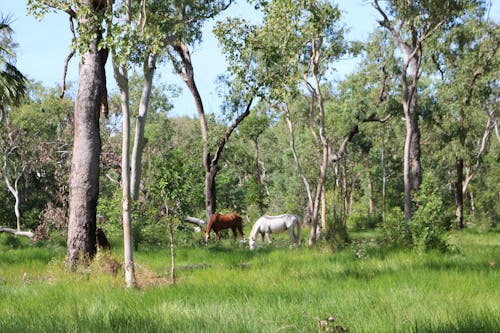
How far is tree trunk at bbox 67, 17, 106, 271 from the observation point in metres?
11.9

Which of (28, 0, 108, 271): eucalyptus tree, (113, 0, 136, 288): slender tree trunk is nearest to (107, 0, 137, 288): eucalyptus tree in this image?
(113, 0, 136, 288): slender tree trunk

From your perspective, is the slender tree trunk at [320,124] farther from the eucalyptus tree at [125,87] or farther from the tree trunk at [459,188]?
the tree trunk at [459,188]

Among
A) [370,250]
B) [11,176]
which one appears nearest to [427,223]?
[370,250]

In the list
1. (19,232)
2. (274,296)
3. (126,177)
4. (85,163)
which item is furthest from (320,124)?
(19,232)

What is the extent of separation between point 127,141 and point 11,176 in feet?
91.9

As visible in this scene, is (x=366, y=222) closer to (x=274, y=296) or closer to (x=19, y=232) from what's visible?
(x=19, y=232)

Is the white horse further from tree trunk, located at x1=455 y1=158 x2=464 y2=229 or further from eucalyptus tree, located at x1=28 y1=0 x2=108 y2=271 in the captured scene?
tree trunk, located at x1=455 y1=158 x2=464 y2=229

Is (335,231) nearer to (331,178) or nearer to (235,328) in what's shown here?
(235,328)

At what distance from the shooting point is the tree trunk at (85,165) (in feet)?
39.1

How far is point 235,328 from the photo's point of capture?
5.39 meters

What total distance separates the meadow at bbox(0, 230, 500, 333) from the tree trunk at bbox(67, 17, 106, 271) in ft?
2.81

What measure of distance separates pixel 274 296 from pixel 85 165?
632 centimetres

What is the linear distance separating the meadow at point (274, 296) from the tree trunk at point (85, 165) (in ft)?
2.81

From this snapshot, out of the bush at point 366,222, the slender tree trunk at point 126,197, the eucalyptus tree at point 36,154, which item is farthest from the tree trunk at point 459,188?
the slender tree trunk at point 126,197
